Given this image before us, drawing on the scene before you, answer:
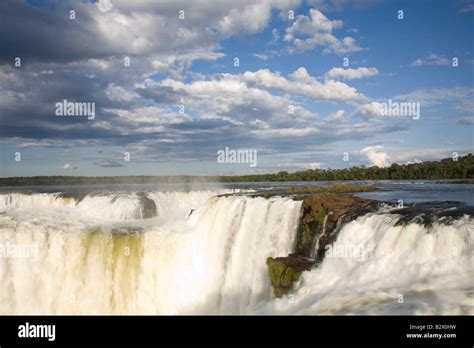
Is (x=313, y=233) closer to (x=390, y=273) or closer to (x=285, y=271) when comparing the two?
(x=285, y=271)

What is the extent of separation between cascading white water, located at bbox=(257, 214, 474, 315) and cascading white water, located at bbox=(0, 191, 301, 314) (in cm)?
433

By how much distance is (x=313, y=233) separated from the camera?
15.8 m

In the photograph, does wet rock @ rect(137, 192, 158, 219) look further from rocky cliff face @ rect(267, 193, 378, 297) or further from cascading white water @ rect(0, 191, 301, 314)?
rocky cliff face @ rect(267, 193, 378, 297)

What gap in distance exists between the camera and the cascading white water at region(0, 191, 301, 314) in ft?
60.0

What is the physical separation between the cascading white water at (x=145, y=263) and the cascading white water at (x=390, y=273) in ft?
14.2

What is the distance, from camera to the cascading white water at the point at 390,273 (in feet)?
28.9

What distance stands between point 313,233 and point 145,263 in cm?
857

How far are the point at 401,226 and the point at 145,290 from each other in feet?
39.6

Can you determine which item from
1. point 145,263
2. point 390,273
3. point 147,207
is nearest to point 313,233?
point 390,273

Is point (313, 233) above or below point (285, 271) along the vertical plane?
above
